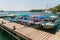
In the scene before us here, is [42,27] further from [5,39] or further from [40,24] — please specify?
[5,39]

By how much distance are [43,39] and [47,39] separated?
39 cm

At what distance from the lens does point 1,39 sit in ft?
53.4

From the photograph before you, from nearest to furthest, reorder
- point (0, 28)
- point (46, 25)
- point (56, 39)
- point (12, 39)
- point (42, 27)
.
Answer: point (56, 39) < point (12, 39) < point (46, 25) < point (42, 27) < point (0, 28)

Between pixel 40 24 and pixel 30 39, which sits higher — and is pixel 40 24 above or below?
below

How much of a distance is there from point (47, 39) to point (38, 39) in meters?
0.87

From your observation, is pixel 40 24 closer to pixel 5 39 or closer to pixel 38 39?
pixel 5 39

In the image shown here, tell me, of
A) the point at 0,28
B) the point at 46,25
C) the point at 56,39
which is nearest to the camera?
the point at 56,39

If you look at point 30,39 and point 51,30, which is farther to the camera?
point 51,30

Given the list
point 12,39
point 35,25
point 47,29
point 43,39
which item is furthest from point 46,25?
point 43,39

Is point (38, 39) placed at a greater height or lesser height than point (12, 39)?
greater

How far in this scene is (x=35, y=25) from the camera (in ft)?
73.5

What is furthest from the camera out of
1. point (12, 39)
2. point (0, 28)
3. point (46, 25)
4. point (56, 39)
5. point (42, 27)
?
point (0, 28)

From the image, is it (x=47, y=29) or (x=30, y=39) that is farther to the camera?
(x=47, y=29)

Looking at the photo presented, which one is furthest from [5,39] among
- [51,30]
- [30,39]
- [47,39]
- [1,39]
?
[51,30]
